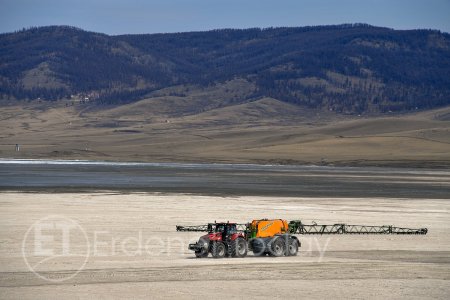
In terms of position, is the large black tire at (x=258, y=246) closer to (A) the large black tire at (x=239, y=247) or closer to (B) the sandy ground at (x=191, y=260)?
(A) the large black tire at (x=239, y=247)

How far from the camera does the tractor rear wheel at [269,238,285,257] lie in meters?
30.7

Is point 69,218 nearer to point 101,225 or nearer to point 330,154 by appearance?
point 101,225

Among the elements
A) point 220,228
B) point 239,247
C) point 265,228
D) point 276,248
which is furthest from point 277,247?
point 220,228

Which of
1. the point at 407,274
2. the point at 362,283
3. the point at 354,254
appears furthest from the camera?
the point at 354,254

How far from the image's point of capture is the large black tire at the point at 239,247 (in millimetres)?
30094

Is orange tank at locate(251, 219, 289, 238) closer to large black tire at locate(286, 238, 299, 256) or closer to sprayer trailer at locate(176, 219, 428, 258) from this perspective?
sprayer trailer at locate(176, 219, 428, 258)

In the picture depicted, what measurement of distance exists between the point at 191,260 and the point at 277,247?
284cm

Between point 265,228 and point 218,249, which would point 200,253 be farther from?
point 265,228

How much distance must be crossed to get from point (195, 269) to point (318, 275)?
3.22m

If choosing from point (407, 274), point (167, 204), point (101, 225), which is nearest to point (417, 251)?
point (407, 274)

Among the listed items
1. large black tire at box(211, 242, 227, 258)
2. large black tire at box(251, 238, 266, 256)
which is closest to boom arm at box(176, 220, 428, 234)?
large black tire at box(251, 238, 266, 256)

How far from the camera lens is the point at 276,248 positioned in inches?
1209

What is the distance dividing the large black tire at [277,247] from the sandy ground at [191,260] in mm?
486

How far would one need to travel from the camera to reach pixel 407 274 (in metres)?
27.1
